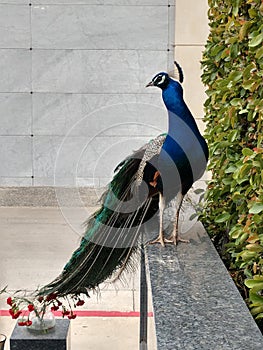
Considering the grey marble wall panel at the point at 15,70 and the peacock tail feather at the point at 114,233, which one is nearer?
the peacock tail feather at the point at 114,233

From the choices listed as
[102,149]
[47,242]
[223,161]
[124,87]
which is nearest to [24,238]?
[47,242]

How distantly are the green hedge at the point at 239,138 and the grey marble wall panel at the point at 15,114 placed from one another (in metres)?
3.99

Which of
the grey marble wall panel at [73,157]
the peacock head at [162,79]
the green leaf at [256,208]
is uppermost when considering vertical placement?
the peacock head at [162,79]

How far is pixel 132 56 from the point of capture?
6531 mm

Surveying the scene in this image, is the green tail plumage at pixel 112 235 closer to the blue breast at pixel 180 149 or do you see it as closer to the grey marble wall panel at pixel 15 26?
the blue breast at pixel 180 149

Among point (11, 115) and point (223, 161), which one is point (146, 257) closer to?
point (223, 161)

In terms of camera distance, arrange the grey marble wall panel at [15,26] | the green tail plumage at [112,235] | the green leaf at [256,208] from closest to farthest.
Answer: the green leaf at [256,208]
the green tail plumage at [112,235]
the grey marble wall panel at [15,26]

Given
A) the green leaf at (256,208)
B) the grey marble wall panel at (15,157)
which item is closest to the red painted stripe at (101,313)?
the grey marble wall panel at (15,157)

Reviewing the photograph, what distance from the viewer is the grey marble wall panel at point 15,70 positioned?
6473 millimetres

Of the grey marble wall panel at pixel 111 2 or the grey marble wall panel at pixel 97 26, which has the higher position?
the grey marble wall panel at pixel 111 2

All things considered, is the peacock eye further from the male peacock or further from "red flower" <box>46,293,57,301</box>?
"red flower" <box>46,293,57,301</box>

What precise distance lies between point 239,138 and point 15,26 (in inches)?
185

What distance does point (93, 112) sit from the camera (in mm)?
6547

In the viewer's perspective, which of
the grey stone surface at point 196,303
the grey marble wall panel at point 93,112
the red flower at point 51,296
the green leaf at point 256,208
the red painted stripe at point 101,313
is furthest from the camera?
the grey marble wall panel at point 93,112
